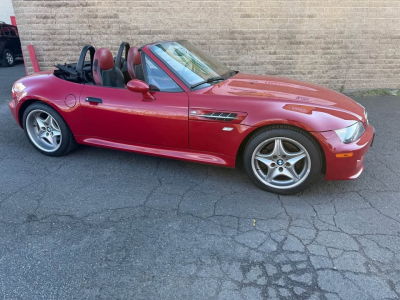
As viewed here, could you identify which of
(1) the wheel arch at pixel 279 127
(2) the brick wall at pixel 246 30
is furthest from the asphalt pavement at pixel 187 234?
(2) the brick wall at pixel 246 30

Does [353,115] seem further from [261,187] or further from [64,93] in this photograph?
[64,93]

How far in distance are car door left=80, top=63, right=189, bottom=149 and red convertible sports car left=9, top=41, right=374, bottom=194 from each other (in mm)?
11

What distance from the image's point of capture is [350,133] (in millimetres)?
2928

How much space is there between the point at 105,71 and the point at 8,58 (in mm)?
9378

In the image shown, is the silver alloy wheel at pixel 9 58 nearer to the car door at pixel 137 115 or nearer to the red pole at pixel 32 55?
the red pole at pixel 32 55

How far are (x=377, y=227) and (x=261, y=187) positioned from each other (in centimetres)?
106

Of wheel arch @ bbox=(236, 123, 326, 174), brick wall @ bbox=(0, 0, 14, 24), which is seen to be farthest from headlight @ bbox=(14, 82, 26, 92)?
brick wall @ bbox=(0, 0, 14, 24)

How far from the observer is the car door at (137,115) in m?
3.23

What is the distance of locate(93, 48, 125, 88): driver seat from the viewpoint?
3658mm

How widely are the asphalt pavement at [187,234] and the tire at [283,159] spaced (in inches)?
5.6

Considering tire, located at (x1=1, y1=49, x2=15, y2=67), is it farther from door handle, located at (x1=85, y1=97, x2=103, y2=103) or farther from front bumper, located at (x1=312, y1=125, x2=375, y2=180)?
front bumper, located at (x1=312, y1=125, x2=375, y2=180)

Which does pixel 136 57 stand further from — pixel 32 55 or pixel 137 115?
pixel 32 55

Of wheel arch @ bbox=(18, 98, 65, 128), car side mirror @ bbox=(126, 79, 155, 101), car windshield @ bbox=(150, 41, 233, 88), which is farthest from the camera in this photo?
wheel arch @ bbox=(18, 98, 65, 128)

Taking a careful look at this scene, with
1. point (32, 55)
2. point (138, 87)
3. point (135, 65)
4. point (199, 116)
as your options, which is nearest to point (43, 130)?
point (135, 65)
